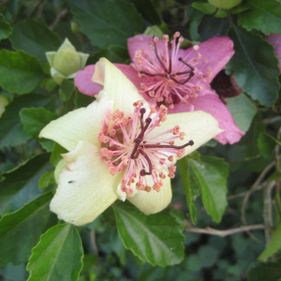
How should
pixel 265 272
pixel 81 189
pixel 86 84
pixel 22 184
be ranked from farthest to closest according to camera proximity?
1. pixel 265 272
2. pixel 22 184
3. pixel 86 84
4. pixel 81 189

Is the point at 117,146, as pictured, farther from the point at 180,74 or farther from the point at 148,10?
the point at 148,10

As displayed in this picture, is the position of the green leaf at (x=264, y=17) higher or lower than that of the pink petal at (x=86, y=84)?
lower

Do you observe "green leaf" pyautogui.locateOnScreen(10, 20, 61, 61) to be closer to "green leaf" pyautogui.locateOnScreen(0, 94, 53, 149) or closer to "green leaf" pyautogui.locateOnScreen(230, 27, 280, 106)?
"green leaf" pyautogui.locateOnScreen(0, 94, 53, 149)

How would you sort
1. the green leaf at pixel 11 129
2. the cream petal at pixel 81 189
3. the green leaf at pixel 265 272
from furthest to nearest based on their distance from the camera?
the green leaf at pixel 265 272
the green leaf at pixel 11 129
the cream petal at pixel 81 189

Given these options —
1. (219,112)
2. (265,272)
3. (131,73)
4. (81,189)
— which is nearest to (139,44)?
(131,73)

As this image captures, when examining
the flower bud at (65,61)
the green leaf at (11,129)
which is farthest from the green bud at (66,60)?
the green leaf at (11,129)

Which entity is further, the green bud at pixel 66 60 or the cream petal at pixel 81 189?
the green bud at pixel 66 60

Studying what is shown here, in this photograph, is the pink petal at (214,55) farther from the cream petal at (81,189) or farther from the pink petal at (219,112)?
the cream petal at (81,189)
